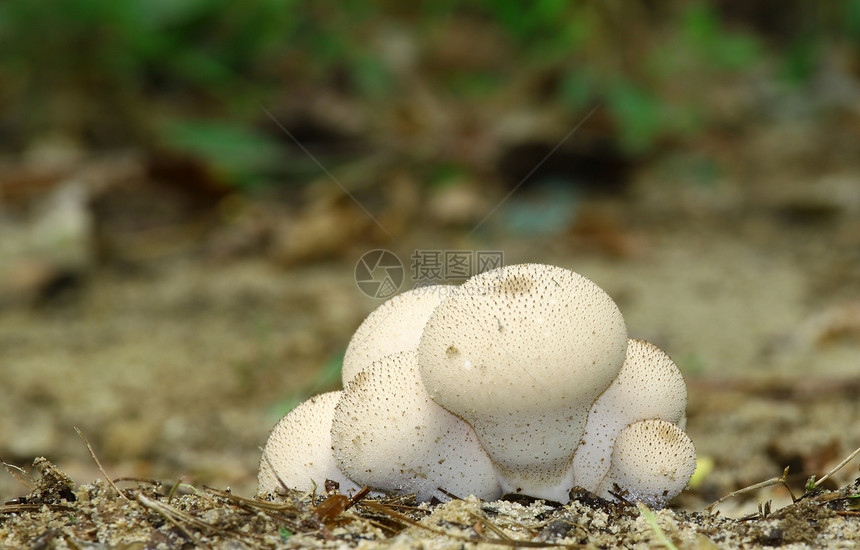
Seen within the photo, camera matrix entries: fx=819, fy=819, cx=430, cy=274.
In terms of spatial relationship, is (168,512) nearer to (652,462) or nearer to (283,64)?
(652,462)

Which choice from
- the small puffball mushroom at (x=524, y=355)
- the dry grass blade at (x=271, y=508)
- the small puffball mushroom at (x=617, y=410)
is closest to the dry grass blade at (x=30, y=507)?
the dry grass blade at (x=271, y=508)

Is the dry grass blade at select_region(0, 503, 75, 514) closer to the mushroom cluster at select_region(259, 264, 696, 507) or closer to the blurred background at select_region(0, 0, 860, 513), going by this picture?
the mushroom cluster at select_region(259, 264, 696, 507)

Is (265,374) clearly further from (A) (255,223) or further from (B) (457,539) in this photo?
(B) (457,539)

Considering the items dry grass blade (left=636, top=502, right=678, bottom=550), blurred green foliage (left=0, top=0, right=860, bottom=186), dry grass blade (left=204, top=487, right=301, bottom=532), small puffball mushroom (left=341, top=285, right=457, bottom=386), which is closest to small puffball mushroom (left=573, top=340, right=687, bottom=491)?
dry grass blade (left=636, top=502, right=678, bottom=550)

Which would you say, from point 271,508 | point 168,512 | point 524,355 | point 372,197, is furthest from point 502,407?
point 372,197

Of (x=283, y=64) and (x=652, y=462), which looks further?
(x=283, y=64)

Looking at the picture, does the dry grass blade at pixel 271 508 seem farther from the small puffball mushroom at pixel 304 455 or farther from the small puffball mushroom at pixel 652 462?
the small puffball mushroom at pixel 652 462
